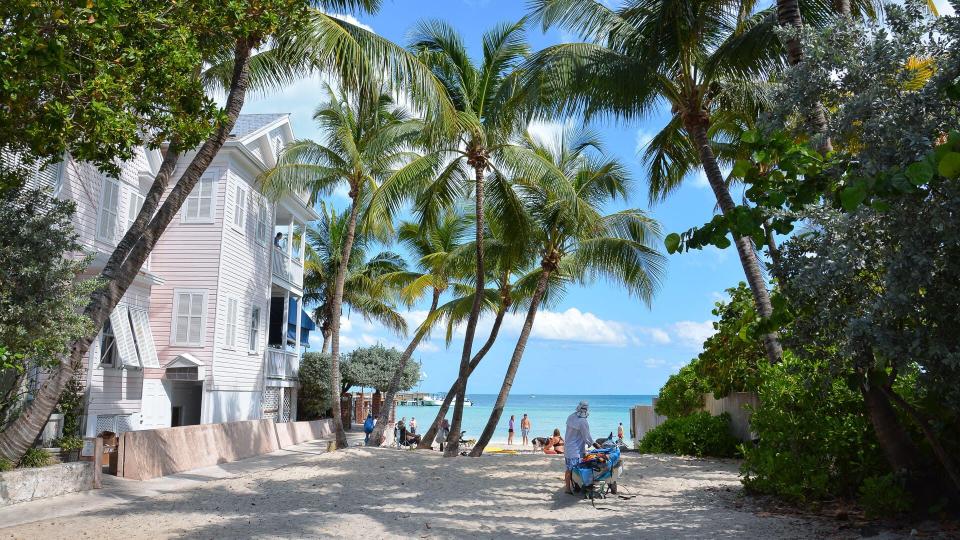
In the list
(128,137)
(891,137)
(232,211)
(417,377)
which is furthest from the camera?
(417,377)

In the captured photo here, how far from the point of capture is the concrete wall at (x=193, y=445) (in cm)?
1333

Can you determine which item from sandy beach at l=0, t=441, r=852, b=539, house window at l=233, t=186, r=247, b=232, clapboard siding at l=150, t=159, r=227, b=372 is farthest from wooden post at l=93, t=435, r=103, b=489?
house window at l=233, t=186, r=247, b=232

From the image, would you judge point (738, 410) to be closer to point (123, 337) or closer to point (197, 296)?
point (123, 337)

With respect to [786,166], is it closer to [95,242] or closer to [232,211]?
[95,242]

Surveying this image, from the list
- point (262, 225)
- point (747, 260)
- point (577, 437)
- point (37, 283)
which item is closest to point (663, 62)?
point (747, 260)

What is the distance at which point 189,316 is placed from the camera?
69.2ft

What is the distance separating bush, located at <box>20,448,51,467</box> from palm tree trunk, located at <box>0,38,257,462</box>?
55 centimetres

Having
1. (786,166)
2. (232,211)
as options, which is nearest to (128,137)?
(786,166)

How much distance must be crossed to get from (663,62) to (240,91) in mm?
7340

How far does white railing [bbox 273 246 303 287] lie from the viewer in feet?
85.9

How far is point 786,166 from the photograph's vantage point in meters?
5.57

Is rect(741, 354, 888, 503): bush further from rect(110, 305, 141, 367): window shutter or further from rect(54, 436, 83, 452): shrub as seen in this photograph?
rect(110, 305, 141, 367): window shutter

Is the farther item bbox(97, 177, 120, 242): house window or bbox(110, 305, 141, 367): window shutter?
bbox(97, 177, 120, 242): house window

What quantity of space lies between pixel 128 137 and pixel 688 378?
15573 mm
